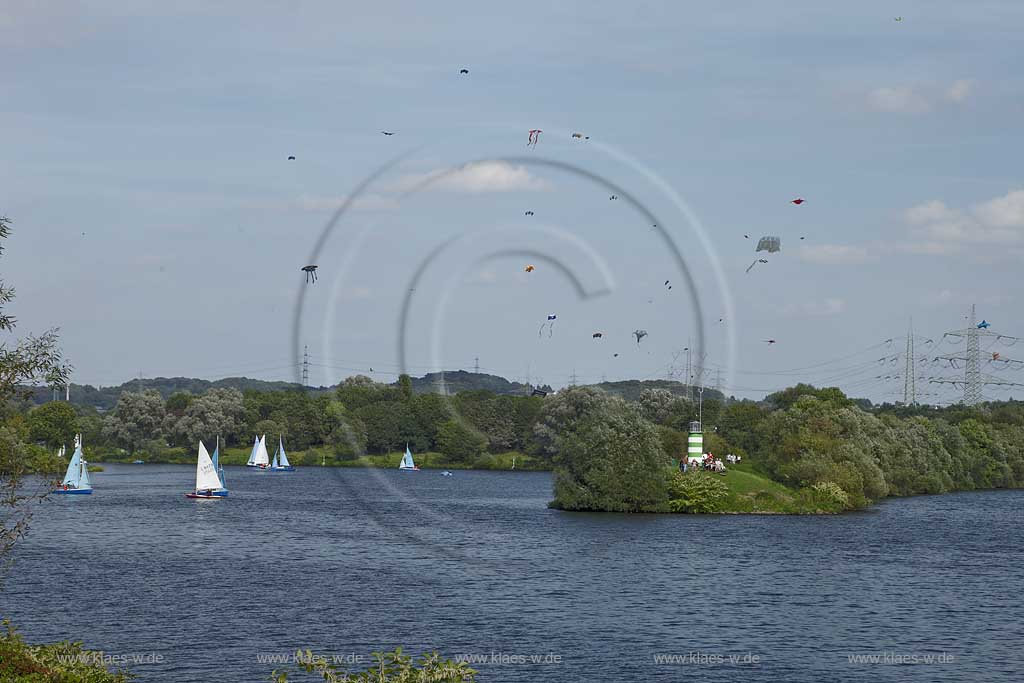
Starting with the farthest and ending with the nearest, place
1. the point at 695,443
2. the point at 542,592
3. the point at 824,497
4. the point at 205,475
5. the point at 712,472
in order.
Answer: the point at 205,475
the point at 695,443
the point at 712,472
the point at 824,497
the point at 542,592

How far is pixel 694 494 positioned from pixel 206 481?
75.3 m

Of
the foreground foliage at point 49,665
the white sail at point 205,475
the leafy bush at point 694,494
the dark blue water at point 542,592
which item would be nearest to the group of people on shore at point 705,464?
the leafy bush at point 694,494

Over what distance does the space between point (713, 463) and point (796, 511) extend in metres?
14.3

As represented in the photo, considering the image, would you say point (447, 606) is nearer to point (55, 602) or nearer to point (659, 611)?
point (659, 611)

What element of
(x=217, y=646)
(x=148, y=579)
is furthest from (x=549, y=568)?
(x=217, y=646)

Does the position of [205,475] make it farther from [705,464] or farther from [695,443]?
[705,464]

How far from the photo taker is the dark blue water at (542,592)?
72.4 metres

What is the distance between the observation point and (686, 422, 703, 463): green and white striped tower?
560ft

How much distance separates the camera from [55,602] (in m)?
85.5

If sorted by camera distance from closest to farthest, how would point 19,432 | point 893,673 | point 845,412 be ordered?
point 19,432, point 893,673, point 845,412

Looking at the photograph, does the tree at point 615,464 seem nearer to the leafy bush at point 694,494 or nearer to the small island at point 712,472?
the small island at point 712,472

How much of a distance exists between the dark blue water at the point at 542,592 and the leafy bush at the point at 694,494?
Answer: 413 cm

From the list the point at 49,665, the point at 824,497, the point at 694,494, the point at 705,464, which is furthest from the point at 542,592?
the point at 824,497

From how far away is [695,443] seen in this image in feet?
560
